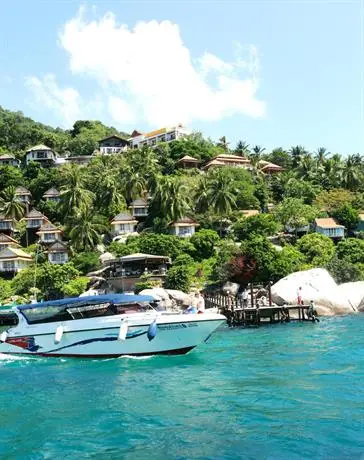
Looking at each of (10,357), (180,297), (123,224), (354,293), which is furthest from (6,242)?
(10,357)

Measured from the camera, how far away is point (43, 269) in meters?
56.3

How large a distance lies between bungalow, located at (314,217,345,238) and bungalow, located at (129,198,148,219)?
25887 millimetres

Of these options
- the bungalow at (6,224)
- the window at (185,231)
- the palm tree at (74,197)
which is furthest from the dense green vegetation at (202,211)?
the window at (185,231)

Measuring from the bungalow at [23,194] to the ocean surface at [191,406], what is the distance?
65450 mm

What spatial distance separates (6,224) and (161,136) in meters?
48.5

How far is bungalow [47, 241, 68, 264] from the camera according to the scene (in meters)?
66.9

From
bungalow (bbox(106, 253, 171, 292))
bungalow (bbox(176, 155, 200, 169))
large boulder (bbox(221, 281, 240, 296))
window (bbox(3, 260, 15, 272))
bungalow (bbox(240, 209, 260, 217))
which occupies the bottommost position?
large boulder (bbox(221, 281, 240, 296))

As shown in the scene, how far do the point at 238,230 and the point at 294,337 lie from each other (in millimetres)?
33302

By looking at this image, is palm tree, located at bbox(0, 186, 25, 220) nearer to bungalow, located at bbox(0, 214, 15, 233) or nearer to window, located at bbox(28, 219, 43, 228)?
bungalow, located at bbox(0, 214, 15, 233)

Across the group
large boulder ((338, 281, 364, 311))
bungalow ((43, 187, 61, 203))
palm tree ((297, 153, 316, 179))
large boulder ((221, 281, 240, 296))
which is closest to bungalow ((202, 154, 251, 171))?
palm tree ((297, 153, 316, 179))

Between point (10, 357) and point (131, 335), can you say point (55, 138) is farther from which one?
point (131, 335)

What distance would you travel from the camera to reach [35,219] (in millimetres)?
77688

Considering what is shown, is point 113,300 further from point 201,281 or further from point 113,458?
point 201,281

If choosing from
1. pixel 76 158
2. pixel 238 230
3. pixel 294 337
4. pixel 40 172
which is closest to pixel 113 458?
pixel 294 337
